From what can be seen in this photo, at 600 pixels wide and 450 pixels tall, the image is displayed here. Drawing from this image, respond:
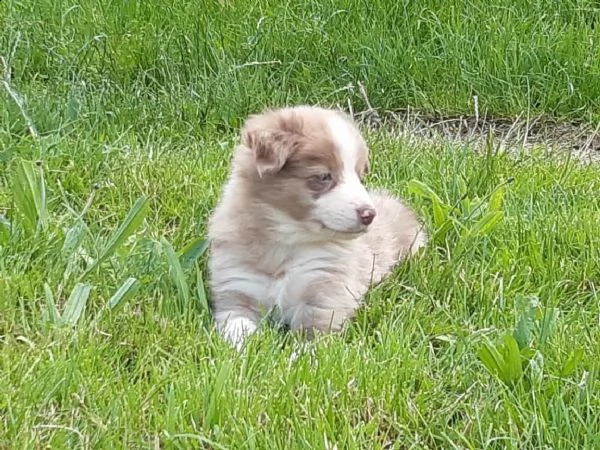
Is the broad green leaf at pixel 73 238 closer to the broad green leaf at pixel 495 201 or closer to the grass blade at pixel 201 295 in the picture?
the grass blade at pixel 201 295

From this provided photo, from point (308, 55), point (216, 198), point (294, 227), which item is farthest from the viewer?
point (308, 55)

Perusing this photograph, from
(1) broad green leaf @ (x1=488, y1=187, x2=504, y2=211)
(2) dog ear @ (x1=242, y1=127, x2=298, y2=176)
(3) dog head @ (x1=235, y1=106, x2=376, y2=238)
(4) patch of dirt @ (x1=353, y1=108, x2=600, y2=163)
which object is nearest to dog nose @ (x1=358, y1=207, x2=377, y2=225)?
(3) dog head @ (x1=235, y1=106, x2=376, y2=238)

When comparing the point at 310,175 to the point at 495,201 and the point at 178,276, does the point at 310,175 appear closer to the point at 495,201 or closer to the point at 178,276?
the point at 178,276

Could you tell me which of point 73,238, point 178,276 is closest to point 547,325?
point 178,276

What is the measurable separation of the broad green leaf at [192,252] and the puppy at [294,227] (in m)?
0.03

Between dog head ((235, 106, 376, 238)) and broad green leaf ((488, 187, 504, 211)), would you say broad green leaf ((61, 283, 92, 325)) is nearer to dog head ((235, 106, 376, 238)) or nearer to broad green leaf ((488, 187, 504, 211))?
Answer: dog head ((235, 106, 376, 238))

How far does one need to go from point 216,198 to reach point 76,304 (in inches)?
44.1

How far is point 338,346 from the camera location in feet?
9.65

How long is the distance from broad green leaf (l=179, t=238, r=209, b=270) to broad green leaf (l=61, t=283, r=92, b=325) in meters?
0.44

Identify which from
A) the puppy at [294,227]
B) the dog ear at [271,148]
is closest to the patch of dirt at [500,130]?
the puppy at [294,227]

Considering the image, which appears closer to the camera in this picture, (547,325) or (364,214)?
(547,325)

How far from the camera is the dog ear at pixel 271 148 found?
10.6 feet

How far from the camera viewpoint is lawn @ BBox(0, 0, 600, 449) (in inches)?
103

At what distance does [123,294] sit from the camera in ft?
10.2
